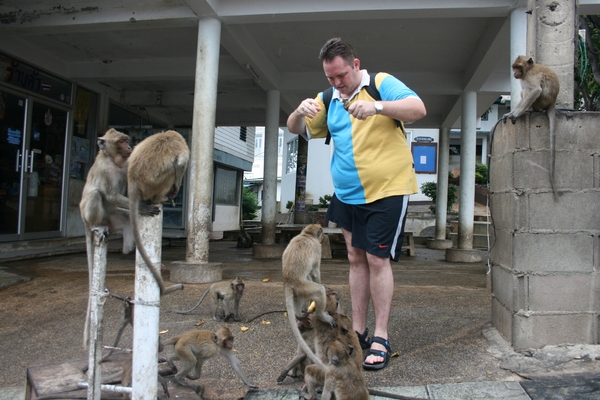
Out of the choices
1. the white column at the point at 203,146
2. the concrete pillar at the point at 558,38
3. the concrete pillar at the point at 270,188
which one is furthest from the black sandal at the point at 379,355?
the concrete pillar at the point at 270,188

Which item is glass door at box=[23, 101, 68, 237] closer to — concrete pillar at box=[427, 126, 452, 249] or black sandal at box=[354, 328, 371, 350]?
black sandal at box=[354, 328, 371, 350]

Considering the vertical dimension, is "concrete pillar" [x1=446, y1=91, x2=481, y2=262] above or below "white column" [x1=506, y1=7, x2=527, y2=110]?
below

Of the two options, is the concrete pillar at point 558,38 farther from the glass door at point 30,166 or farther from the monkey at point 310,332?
the glass door at point 30,166

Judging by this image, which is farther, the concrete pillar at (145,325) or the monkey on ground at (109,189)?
the monkey on ground at (109,189)

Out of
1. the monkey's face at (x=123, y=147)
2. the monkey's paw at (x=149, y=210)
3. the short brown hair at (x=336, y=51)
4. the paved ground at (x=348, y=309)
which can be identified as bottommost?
the paved ground at (x=348, y=309)

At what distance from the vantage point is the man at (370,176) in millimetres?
3053

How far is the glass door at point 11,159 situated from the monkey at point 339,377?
7.93 meters

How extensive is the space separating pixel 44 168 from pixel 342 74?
8.47 metres

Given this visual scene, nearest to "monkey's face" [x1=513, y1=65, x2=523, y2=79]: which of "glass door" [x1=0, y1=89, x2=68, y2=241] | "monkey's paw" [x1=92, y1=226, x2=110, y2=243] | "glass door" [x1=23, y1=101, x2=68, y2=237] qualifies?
"monkey's paw" [x1=92, y1=226, x2=110, y2=243]

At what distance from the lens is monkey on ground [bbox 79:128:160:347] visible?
2969mm

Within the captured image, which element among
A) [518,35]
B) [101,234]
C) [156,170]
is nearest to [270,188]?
[518,35]

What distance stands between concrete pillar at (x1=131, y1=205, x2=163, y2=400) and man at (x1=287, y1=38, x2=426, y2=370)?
4.78 ft

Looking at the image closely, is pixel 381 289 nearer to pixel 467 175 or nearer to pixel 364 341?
pixel 364 341

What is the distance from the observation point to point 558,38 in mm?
3709
